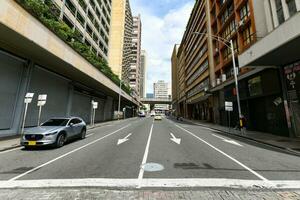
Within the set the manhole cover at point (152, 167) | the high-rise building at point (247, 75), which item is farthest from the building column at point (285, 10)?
the manhole cover at point (152, 167)

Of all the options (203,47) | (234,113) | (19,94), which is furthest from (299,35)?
(203,47)

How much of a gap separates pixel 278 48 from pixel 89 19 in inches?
1245

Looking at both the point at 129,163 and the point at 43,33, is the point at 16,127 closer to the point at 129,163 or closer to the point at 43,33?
the point at 43,33

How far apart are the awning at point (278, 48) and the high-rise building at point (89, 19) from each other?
73.0 feet

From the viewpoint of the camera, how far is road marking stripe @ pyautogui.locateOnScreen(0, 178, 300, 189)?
14.8 feet

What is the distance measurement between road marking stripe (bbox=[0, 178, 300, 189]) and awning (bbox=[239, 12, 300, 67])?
357 inches

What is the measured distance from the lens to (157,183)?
4680 mm

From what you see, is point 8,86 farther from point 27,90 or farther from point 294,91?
point 294,91

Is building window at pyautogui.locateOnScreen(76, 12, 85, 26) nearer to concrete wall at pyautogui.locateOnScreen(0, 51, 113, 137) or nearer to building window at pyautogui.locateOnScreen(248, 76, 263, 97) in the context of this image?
concrete wall at pyautogui.locateOnScreen(0, 51, 113, 137)

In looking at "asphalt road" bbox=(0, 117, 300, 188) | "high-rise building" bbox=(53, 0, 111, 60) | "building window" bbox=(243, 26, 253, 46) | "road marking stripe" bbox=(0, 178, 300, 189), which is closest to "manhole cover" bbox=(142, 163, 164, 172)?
"asphalt road" bbox=(0, 117, 300, 188)

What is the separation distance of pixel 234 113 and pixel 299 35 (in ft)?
53.1

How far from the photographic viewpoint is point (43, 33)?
1280 cm

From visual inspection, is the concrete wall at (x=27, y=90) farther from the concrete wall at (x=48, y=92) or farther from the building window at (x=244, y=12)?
the building window at (x=244, y=12)

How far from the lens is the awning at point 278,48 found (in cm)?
998
